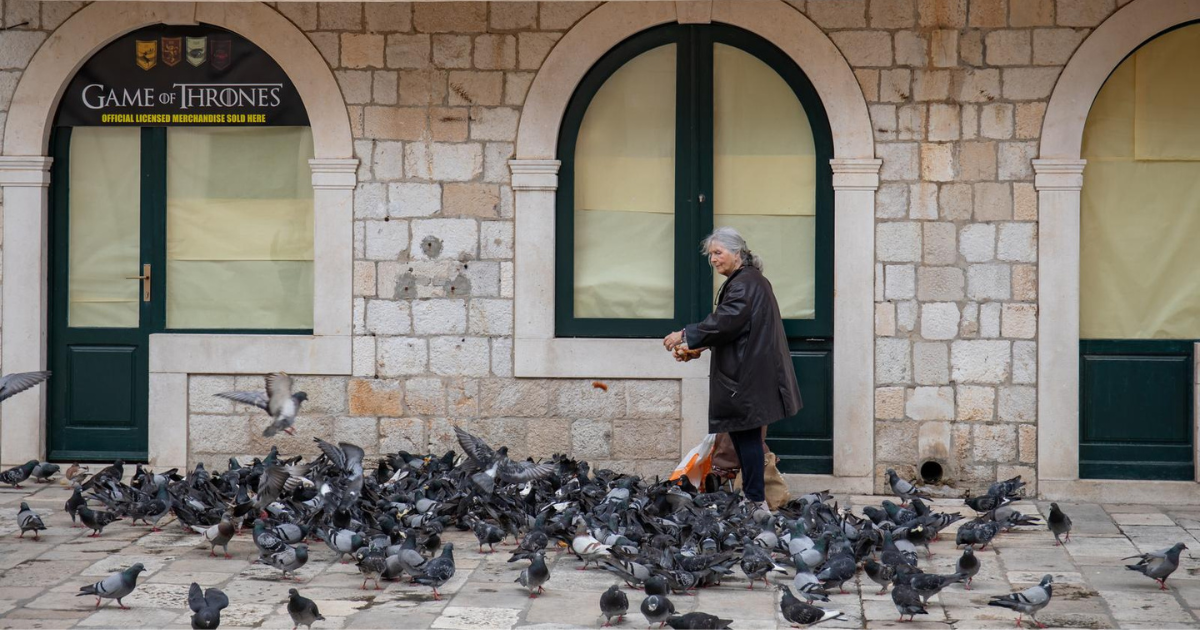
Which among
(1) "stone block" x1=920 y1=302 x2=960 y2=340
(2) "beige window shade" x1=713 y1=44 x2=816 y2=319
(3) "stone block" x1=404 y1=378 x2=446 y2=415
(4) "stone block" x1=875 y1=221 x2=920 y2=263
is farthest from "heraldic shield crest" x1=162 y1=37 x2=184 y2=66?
(1) "stone block" x1=920 y1=302 x2=960 y2=340

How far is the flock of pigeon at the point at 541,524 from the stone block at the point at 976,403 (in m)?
0.61

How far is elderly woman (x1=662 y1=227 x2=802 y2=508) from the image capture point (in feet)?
27.9

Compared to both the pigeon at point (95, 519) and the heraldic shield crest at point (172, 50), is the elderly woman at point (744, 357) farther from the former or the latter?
the heraldic shield crest at point (172, 50)

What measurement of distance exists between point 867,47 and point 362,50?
364cm

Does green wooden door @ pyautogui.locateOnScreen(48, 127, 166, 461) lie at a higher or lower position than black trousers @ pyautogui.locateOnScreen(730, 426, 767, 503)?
higher

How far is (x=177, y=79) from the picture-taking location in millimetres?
10234

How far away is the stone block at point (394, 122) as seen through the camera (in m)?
9.98

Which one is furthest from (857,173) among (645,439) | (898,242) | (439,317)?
(439,317)

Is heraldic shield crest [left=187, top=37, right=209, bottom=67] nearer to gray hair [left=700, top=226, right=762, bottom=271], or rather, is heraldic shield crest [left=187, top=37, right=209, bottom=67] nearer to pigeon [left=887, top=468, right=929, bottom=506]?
gray hair [left=700, top=226, right=762, bottom=271]

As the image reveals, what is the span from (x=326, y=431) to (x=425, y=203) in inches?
72.0

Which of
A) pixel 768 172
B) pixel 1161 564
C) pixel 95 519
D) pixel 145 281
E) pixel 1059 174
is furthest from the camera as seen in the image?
pixel 145 281

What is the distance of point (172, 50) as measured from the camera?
10234 mm

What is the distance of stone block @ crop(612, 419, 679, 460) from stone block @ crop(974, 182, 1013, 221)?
2610mm

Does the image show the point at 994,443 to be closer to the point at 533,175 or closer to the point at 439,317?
the point at 533,175
